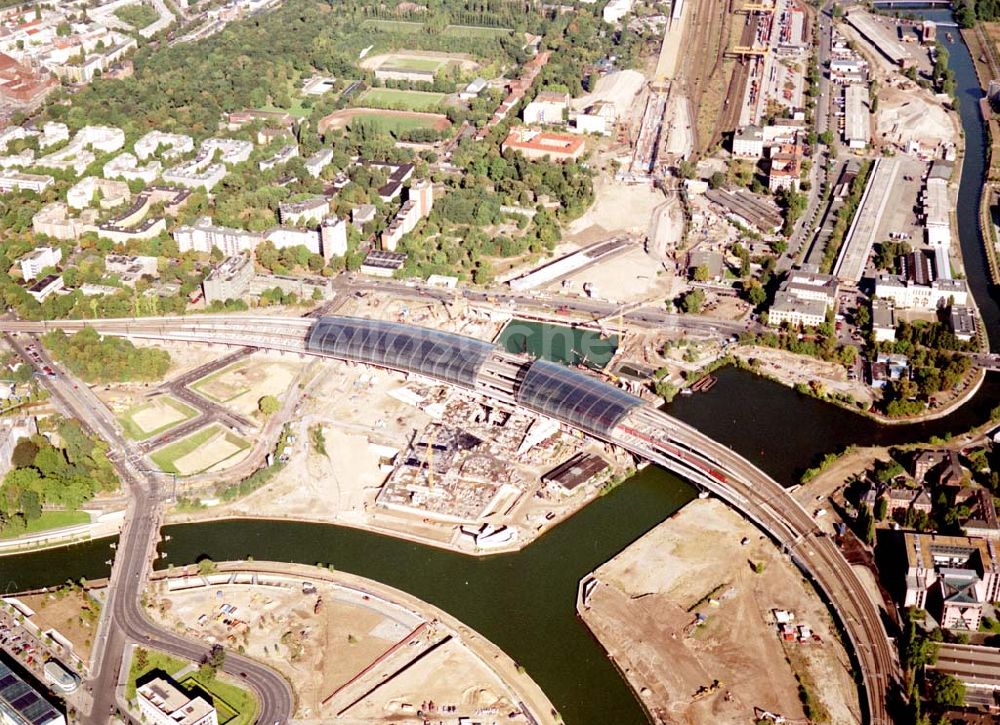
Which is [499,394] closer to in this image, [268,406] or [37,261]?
[268,406]

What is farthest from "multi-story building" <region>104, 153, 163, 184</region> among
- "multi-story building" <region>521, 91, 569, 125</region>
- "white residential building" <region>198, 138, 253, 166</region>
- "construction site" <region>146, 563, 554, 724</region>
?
"construction site" <region>146, 563, 554, 724</region>

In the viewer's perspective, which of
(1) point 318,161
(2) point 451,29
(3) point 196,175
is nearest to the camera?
(3) point 196,175

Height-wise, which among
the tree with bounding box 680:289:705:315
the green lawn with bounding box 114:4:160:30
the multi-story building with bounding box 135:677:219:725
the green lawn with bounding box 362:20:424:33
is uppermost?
the green lawn with bounding box 114:4:160:30

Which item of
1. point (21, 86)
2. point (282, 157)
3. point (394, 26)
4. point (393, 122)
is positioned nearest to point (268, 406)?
point (282, 157)

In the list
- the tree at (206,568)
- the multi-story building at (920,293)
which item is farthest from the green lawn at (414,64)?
the tree at (206,568)

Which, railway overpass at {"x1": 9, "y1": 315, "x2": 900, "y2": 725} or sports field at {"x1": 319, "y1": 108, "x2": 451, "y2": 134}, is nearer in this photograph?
railway overpass at {"x1": 9, "y1": 315, "x2": 900, "y2": 725}

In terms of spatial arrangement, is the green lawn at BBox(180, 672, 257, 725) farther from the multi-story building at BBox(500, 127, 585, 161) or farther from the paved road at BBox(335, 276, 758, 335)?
the multi-story building at BBox(500, 127, 585, 161)

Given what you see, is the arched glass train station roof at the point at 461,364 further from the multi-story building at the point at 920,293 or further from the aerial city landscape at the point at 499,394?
the multi-story building at the point at 920,293
